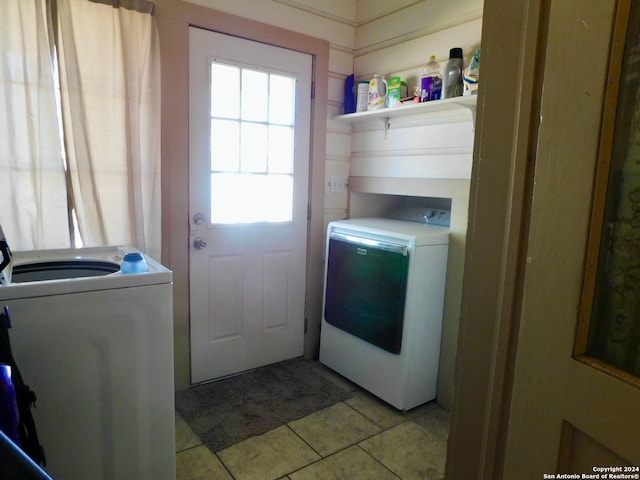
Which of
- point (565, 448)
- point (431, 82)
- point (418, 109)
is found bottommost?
point (565, 448)

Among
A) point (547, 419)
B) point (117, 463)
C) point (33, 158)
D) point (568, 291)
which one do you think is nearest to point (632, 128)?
point (568, 291)

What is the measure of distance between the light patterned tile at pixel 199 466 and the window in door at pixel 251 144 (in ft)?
4.07

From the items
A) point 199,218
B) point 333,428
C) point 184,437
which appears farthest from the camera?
point 199,218

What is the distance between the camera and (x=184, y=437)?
2.11m

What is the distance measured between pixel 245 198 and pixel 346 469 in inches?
62.1

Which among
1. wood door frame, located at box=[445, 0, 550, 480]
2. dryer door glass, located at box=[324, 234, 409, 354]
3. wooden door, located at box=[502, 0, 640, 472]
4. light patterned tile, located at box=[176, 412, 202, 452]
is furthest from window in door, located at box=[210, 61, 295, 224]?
wooden door, located at box=[502, 0, 640, 472]

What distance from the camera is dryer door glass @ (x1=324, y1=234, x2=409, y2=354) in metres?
2.31

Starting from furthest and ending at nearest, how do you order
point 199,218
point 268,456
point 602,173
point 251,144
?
point 251,144, point 199,218, point 268,456, point 602,173

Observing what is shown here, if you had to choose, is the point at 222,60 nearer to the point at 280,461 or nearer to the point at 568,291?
the point at 280,461

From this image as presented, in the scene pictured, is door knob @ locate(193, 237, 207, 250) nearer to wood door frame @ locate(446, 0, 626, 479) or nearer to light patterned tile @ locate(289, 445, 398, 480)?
light patterned tile @ locate(289, 445, 398, 480)

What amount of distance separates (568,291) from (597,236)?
9 cm

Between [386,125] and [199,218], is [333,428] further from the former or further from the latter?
[386,125]

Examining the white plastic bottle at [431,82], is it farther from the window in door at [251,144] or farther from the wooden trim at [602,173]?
the wooden trim at [602,173]

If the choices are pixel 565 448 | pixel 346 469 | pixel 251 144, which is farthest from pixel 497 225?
pixel 251 144
